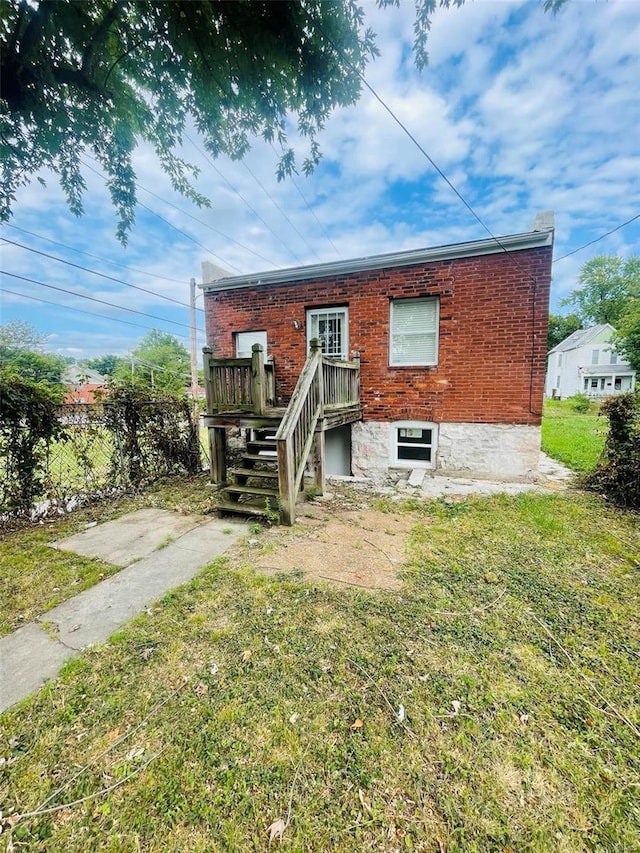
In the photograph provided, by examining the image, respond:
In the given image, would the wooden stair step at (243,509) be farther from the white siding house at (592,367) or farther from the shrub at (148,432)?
the white siding house at (592,367)

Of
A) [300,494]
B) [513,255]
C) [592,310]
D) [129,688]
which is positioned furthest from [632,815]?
[592,310]

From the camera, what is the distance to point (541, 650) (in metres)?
2.33

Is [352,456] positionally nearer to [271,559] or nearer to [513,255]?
[271,559]

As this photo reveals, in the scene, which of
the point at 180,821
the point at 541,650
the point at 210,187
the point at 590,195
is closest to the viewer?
the point at 180,821

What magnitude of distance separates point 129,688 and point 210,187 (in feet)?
19.1

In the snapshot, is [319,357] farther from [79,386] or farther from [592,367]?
[592,367]

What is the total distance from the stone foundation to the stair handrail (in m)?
2.28

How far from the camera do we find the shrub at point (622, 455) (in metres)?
5.08

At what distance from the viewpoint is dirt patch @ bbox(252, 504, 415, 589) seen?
10.9ft

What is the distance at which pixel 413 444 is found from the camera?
7.37 metres

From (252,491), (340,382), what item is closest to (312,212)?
(340,382)

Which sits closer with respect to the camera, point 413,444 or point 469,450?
point 469,450

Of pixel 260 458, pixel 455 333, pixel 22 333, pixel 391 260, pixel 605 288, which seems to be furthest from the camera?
pixel 605 288

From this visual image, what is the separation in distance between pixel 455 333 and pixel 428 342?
0.53 metres
